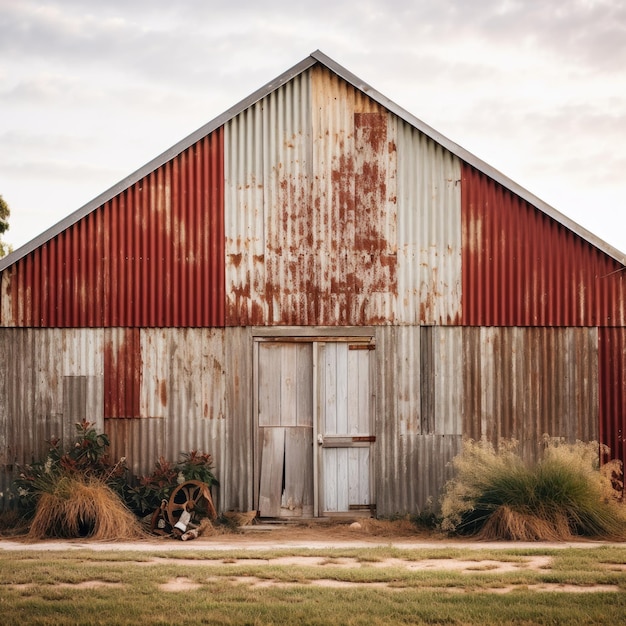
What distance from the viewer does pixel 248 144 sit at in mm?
14906

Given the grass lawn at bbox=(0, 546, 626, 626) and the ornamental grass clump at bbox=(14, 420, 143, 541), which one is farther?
the ornamental grass clump at bbox=(14, 420, 143, 541)

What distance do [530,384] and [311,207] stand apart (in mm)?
4462

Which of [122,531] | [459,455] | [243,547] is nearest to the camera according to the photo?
[243,547]

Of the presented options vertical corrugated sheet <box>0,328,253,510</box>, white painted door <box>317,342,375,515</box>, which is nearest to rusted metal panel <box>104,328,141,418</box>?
vertical corrugated sheet <box>0,328,253,510</box>

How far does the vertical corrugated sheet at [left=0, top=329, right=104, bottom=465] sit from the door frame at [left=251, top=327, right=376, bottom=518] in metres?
2.44

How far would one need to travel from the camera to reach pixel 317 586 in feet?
30.8

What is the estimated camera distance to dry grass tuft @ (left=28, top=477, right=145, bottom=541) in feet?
42.8

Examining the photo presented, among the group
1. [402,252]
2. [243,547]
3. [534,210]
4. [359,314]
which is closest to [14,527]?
[243,547]

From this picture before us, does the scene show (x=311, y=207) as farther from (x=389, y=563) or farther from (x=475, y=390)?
(x=389, y=563)

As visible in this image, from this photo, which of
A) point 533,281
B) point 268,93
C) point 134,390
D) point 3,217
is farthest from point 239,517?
point 3,217

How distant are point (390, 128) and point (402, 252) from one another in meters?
1.98

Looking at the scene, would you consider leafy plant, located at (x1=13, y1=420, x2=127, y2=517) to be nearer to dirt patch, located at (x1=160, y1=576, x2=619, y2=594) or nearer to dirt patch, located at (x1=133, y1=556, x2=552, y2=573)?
dirt patch, located at (x1=133, y1=556, x2=552, y2=573)

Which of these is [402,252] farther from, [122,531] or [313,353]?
[122,531]

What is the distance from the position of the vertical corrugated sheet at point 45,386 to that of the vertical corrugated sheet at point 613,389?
26.0 ft
